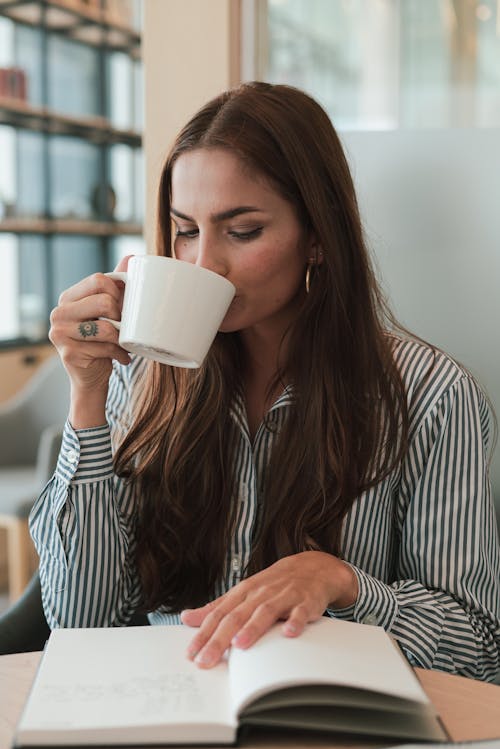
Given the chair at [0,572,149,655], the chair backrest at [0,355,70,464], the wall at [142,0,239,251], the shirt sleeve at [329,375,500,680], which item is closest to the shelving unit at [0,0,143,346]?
the chair backrest at [0,355,70,464]

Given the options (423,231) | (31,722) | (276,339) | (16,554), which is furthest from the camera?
(16,554)

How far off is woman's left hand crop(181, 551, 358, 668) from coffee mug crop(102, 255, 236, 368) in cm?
24

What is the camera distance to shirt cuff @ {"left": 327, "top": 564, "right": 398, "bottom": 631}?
968mm

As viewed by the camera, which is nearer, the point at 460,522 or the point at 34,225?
the point at 460,522

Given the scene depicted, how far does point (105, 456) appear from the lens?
114 cm

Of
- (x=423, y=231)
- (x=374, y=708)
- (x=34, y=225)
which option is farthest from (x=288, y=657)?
(x=34, y=225)

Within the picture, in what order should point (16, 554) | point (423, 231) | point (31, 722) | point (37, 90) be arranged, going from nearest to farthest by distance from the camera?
point (31, 722)
point (423, 231)
point (16, 554)
point (37, 90)

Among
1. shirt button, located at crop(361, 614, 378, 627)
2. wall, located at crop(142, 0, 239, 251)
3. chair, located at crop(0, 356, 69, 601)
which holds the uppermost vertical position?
wall, located at crop(142, 0, 239, 251)

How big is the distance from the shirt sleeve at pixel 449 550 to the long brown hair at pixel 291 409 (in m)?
0.05

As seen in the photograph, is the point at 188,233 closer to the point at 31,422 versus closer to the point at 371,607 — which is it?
A: the point at 371,607

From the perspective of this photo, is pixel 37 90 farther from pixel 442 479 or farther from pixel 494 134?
pixel 442 479

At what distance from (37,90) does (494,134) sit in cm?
374

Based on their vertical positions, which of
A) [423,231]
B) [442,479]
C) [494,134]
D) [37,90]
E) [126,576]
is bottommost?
[126,576]

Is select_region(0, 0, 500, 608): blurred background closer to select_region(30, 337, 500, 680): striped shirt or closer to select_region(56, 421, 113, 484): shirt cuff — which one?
select_region(30, 337, 500, 680): striped shirt
